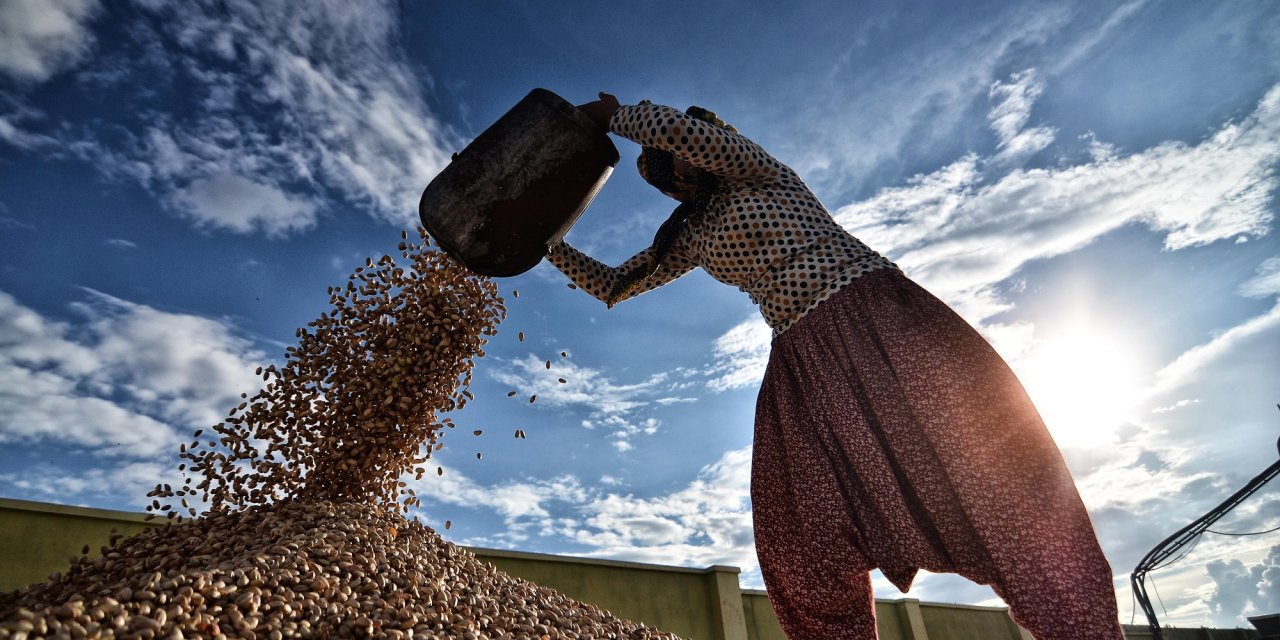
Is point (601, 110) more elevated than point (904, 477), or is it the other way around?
point (601, 110)

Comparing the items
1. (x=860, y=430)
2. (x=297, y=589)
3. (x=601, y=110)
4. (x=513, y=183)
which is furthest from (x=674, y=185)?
(x=297, y=589)

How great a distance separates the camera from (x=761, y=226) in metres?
1.84

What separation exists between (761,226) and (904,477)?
758 mm

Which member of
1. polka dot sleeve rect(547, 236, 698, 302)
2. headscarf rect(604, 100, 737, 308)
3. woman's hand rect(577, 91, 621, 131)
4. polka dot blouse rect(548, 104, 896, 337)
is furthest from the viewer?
polka dot sleeve rect(547, 236, 698, 302)

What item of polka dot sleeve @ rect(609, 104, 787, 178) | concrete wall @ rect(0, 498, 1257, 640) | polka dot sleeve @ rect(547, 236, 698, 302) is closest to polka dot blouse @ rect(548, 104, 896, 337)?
polka dot sleeve @ rect(609, 104, 787, 178)

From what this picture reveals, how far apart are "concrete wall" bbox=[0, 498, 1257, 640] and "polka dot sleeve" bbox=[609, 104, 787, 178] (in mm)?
3164

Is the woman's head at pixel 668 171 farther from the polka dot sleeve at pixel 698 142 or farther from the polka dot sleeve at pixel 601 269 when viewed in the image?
the polka dot sleeve at pixel 601 269

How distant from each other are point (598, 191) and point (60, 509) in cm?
351

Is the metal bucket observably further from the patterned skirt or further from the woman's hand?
the patterned skirt

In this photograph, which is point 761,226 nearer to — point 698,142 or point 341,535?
point 698,142

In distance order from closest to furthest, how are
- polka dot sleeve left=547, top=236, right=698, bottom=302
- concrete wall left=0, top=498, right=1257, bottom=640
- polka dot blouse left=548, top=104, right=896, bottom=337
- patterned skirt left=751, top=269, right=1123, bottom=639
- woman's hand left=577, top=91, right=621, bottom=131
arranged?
1. patterned skirt left=751, top=269, right=1123, bottom=639
2. polka dot blouse left=548, top=104, right=896, bottom=337
3. woman's hand left=577, top=91, right=621, bottom=131
4. polka dot sleeve left=547, top=236, right=698, bottom=302
5. concrete wall left=0, top=498, right=1257, bottom=640

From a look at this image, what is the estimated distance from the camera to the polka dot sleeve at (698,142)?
1.80 meters

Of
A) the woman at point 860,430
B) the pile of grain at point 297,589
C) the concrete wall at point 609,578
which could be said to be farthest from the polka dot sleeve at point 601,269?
the concrete wall at point 609,578

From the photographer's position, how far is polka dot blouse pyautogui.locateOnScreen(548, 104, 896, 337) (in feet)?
5.86
